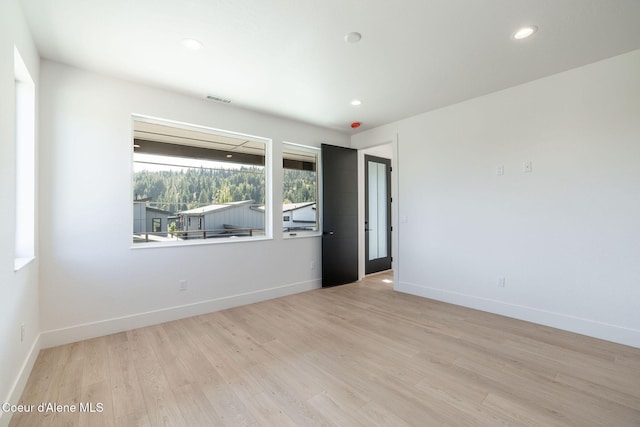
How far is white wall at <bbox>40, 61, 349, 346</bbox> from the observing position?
2650 millimetres

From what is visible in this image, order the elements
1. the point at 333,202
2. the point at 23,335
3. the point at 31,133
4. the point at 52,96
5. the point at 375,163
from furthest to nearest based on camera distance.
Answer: the point at 375,163 → the point at 333,202 → the point at 52,96 → the point at 31,133 → the point at 23,335

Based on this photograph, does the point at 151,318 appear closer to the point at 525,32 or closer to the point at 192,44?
the point at 192,44

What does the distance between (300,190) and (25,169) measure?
3.16 m

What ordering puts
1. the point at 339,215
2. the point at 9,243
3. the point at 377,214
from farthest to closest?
the point at 377,214 → the point at 339,215 → the point at 9,243

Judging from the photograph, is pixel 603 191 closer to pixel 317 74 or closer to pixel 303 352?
pixel 317 74

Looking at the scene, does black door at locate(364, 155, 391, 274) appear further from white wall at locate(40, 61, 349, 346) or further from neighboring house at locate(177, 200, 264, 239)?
white wall at locate(40, 61, 349, 346)

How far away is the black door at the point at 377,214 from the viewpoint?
5562 millimetres

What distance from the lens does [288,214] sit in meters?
4.49

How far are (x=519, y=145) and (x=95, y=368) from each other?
184 inches

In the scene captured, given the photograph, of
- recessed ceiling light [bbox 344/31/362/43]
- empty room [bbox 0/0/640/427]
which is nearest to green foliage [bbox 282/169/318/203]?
empty room [bbox 0/0/640/427]

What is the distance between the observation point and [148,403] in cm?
184

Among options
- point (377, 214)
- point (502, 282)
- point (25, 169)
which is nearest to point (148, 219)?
point (25, 169)

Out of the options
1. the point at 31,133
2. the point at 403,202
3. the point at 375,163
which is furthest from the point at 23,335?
the point at 375,163

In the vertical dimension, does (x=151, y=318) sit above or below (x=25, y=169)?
below
